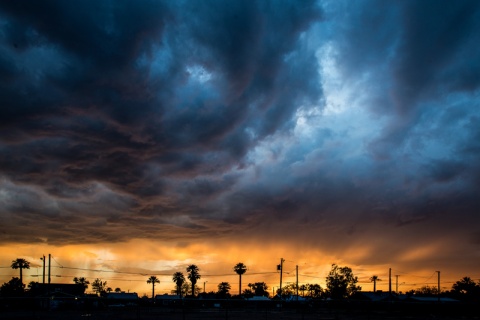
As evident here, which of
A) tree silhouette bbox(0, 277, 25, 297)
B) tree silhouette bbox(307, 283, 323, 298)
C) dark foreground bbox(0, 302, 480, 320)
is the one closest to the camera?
dark foreground bbox(0, 302, 480, 320)

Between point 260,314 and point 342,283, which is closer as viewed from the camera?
point 260,314

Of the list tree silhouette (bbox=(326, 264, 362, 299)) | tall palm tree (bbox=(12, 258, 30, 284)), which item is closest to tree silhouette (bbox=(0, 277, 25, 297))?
tall palm tree (bbox=(12, 258, 30, 284))

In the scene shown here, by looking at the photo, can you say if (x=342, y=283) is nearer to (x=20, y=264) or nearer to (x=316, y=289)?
(x=316, y=289)

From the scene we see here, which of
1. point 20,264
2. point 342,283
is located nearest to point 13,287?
point 20,264

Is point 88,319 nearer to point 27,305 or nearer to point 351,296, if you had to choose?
point 27,305

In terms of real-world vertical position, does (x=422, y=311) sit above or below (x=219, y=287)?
above

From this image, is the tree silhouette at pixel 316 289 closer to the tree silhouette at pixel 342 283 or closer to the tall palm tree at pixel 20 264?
the tree silhouette at pixel 342 283

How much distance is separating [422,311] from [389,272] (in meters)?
23.7

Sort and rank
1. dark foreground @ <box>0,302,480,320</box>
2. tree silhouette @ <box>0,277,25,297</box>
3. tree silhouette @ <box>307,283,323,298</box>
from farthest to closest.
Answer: tree silhouette @ <box>307,283,323,298</box> → tree silhouette @ <box>0,277,25,297</box> → dark foreground @ <box>0,302,480,320</box>

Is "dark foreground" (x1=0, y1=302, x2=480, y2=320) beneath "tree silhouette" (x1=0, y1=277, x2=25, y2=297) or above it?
above

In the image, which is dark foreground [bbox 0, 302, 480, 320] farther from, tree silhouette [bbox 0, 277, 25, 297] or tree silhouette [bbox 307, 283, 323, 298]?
tree silhouette [bbox 307, 283, 323, 298]

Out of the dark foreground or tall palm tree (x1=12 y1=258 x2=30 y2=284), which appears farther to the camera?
tall palm tree (x1=12 y1=258 x2=30 y2=284)

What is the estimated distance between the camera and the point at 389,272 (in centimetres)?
9112

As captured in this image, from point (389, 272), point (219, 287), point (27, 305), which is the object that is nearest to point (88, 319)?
point (27, 305)
